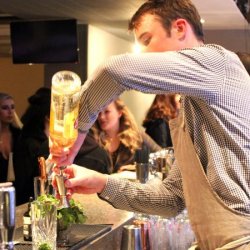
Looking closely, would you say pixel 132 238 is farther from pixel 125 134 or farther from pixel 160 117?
pixel 160 117

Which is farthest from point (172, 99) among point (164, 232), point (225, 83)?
point (225, 83)

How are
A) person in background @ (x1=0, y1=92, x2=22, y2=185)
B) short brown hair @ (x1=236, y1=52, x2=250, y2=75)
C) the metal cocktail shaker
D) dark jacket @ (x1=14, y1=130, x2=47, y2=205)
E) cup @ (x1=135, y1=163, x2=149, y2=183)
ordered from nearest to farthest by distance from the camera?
the metal cocktail shaker
short brown hair @ (x1=236, y1=52, x2=250, y2=75)
cup @ (x1=135, y1=163, x2=149, y2=183)
dark jacket @ (x1=14, y1=130, x2=47, y2=205)
person in background @ (x1=0, y1=92, x2=22, y2=185)

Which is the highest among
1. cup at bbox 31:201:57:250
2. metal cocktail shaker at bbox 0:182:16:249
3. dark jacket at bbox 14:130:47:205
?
metal cocktail shaker at bbox 0:182:16:249

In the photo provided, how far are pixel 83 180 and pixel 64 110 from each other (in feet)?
1.18

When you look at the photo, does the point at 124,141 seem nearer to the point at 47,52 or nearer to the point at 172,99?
the point at 172,99

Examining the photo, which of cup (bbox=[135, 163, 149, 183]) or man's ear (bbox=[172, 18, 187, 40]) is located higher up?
man's ear (bbox=[172, 18, 187, 40])

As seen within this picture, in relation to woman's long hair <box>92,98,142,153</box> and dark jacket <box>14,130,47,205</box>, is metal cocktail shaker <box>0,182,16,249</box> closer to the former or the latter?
dark jacket <box>14,130,47,205</box>

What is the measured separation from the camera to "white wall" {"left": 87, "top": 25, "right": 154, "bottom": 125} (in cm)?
794

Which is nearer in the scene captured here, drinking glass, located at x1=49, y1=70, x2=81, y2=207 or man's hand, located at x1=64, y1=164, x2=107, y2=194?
drinking glass, located at x1=49, y1=70, x2=81, y2=207

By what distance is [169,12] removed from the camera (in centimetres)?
176

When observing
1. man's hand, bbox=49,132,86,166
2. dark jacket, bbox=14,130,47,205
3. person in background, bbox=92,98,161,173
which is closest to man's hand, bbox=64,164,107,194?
man's hand, bbox=49,132,86,166

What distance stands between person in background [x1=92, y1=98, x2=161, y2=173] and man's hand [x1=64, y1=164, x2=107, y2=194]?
2982mm

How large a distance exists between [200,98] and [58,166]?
0.41m

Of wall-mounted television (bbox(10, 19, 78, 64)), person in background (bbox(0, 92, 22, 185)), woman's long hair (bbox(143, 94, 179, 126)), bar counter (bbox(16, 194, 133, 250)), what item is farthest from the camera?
wall-mounted television (bbox(10, 19, 78, 64))
